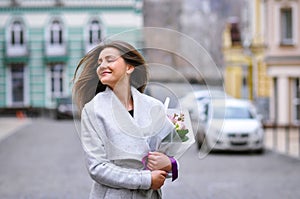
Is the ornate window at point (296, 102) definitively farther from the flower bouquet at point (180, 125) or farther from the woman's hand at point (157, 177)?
the woman's hand at point (157, 177)

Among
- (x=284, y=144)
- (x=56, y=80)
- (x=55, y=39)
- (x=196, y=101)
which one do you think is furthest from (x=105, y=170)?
(x=55, y=39)

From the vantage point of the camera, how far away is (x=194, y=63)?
9.77 feet

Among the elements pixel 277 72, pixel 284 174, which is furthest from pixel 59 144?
pixel 277 72

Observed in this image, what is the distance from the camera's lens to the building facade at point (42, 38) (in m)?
28.6

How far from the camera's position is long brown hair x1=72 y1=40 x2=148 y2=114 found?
2797 millimetres

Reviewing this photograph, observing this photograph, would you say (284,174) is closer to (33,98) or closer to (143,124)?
(143,124)

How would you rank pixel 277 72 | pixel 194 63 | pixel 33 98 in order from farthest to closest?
pixel 33 98 → pixel 277 72 → pixel 194 63

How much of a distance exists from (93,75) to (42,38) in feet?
90.2

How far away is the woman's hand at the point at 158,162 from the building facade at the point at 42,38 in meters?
25.5

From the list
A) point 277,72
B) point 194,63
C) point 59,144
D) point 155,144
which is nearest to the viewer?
point 155,144

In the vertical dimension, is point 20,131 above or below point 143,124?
below

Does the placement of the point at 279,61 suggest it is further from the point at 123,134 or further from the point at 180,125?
the point at 123,134

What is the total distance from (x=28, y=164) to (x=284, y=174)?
4.20 meters

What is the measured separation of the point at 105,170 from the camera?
2.64m
